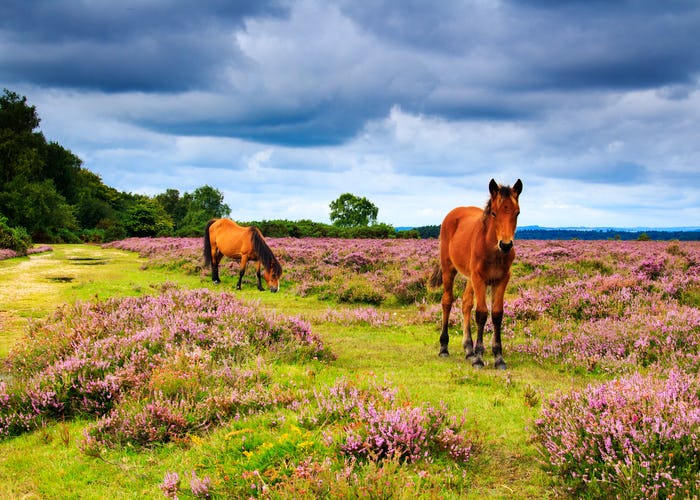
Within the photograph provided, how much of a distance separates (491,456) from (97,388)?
485 cm

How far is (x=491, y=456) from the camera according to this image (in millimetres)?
4090

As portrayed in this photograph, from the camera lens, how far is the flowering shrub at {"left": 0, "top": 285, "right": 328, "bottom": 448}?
191 inches

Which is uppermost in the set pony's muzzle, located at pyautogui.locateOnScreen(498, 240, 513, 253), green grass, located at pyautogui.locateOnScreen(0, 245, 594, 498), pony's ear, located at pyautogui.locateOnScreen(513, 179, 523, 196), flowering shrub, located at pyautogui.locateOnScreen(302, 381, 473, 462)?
pony's ear, located at pyautogui.locateOnScreen(513, 179, 523, 196)

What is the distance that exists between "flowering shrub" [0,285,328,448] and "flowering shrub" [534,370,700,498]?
116 inches

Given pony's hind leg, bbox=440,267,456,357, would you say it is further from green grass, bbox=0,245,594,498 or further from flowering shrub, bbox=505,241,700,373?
flowering shrub, bbox=505,241,700,373

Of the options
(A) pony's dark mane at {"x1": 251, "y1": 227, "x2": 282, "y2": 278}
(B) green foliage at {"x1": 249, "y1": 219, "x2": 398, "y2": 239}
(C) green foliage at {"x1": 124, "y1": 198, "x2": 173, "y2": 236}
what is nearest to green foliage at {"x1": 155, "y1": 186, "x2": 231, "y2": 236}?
(C) green foliage at {"x1": 124, "y1": 198, "x2": 173, "y2": 236}

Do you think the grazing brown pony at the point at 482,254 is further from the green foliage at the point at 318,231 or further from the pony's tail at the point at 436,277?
the green foliage at the point at 318,231

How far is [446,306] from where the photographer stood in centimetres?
899

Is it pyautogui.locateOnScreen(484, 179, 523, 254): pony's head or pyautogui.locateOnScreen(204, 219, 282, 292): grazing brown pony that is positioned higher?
pyautogui.locateOnScreen(484, 179, 523, 254): pony's head

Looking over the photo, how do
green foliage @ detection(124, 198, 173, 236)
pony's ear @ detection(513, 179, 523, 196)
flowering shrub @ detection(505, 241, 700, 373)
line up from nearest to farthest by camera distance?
pony's ear @ detection(513, 179, 523, 196)
flowering shrub @ detection(505, 241, 700, 373)
green foliage @ detection(124, 198, 173, 236)

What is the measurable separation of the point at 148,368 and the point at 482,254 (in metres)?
5.50

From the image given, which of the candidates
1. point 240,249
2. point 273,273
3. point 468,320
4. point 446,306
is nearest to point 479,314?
point 468,320

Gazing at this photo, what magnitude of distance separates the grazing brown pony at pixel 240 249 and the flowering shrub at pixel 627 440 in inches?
546

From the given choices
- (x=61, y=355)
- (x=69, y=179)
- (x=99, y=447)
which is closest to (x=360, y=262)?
(x=61, y=355)
